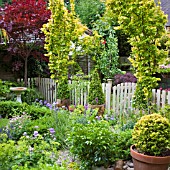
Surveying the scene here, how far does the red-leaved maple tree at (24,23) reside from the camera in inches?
300

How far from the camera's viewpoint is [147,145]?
3.46m

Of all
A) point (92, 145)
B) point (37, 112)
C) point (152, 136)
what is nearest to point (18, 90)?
point (37, 112)

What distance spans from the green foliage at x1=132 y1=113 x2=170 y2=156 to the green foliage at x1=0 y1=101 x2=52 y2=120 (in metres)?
2.89

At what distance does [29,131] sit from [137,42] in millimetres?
2584

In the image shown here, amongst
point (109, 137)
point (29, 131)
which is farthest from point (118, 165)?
point (29, 131)

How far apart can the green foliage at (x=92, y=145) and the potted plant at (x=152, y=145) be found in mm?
348

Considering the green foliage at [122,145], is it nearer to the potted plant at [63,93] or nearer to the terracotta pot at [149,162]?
the terracotta pot at [149,162]

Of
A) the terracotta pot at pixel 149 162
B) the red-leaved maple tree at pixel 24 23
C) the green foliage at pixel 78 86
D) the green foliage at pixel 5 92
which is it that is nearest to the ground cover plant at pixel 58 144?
the terracotta pot at pixel 149 162

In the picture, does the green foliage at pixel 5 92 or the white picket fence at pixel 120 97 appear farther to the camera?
the green foliage at pixel 5 92

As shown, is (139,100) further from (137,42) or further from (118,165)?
(118,165)

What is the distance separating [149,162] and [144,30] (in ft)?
9.26

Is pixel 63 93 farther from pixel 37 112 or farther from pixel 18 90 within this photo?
pixel 37 112

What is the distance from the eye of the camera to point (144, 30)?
5414mm

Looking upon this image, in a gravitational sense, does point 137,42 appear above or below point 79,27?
below
